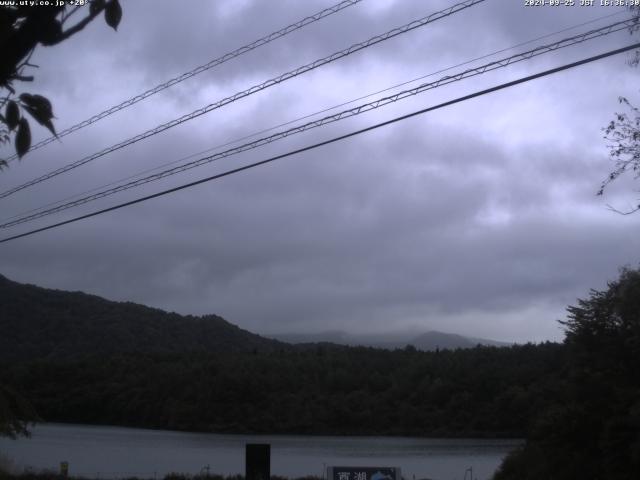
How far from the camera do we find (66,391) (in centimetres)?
4166

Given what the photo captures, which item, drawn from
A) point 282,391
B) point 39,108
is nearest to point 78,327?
point 282,391

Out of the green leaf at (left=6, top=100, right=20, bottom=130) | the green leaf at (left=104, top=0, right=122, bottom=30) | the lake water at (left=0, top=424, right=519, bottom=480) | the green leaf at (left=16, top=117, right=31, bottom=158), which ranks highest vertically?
the green leaf at (left=104, top=0, right=122, bottom=30)

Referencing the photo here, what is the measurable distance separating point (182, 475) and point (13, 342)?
2679 cm

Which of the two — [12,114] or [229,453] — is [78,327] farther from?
[12,114]

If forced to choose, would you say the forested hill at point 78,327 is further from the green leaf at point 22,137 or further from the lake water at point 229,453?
the green leaf at point 22,137

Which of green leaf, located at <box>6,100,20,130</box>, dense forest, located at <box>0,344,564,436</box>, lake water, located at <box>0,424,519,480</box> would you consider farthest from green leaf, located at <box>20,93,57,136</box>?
dense forest, located at <box>0,344,564,436</box>

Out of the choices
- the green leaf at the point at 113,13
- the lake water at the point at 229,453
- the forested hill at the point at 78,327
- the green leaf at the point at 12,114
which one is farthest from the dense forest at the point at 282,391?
the green leaf at the point at 12,114

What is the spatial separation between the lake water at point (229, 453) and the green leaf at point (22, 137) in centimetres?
2226

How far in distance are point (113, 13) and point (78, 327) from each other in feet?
166

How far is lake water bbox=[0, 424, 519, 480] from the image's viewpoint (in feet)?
90.9

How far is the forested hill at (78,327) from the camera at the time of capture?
47438 millimetres

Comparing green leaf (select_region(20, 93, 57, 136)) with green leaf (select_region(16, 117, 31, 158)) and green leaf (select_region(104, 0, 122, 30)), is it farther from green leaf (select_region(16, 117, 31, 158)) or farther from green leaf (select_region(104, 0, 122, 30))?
green leaf (select_region(104, 0, 122, 30))

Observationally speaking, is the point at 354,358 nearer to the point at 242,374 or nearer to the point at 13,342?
the point at 242,374

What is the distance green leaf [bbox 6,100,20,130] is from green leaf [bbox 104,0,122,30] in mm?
605
